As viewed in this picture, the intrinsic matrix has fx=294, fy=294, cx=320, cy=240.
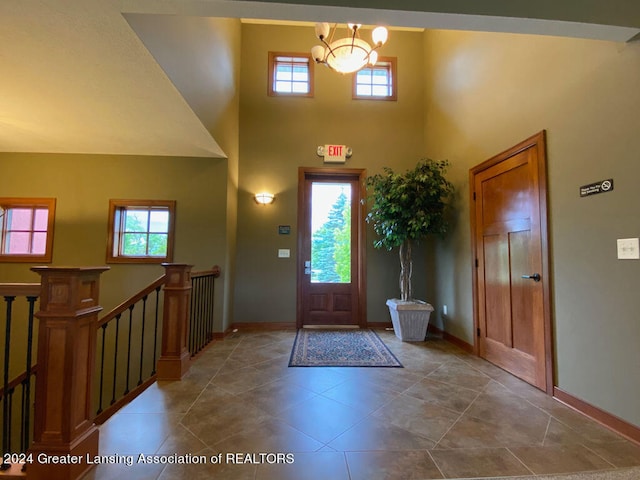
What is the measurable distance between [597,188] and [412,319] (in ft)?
7.84

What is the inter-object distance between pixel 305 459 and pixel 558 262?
7.50 ft

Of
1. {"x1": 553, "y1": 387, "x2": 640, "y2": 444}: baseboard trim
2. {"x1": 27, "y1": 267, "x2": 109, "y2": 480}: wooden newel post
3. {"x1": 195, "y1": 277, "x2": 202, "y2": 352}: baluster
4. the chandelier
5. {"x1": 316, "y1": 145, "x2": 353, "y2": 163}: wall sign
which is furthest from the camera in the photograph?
{"x1": 316, "y1": 145, "x2": 353, "y2": 163}: wall sign

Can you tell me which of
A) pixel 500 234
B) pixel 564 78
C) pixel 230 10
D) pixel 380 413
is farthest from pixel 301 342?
pixel 564 78

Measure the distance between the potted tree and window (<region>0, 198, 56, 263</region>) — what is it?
4.36m

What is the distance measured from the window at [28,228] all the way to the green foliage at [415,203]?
436cm

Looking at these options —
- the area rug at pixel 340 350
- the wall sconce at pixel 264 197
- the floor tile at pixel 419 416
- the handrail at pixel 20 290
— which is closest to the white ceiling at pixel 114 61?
the wall sconce at pixel 264 197

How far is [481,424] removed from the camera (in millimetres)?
1909

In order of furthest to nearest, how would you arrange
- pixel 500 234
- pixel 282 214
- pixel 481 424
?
pixel 282 214
pixel 500 234
pixel 481 424

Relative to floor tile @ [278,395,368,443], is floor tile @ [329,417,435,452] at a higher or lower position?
higher

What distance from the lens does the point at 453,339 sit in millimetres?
3777

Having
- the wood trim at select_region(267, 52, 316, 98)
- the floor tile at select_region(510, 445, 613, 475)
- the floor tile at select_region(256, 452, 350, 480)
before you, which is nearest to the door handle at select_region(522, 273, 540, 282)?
the floor tile at select_region(510, 445, 613, 475)

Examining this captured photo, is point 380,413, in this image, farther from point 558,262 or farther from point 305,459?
point 558,262

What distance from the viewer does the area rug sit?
9.92ft

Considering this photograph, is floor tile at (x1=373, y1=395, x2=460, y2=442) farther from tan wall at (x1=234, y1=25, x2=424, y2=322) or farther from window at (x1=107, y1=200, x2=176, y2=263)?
window at (x1=107, y1=200, x2=176, y2=263)
